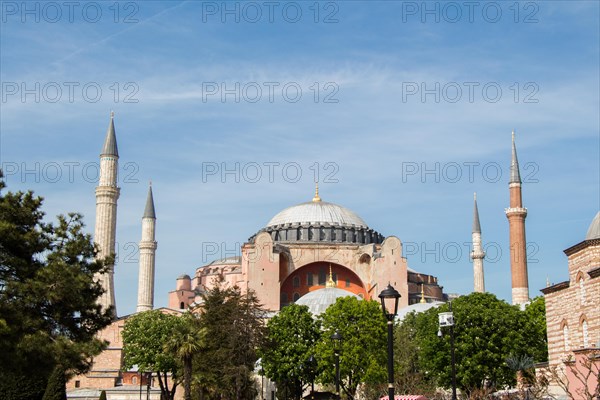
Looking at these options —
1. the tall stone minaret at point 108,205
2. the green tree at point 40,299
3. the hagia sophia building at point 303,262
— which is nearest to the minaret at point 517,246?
the hagia sophia building at point 303,262

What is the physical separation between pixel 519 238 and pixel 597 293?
33955mm

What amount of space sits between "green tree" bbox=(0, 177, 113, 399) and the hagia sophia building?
88.7 feet

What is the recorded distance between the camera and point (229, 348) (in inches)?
1495

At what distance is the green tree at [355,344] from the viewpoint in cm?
4047

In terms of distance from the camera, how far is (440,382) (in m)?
38.8

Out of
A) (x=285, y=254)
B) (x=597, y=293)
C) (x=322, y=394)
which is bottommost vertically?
(x=322, y=394)

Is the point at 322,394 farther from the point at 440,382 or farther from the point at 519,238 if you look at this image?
the point at 519,238

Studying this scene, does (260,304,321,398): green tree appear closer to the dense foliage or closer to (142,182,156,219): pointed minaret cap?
the dense foliage

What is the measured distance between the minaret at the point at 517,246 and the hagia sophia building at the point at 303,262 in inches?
2.9

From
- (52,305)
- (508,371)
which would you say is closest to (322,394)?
(508,371)

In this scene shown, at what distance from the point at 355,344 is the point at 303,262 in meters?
23.7

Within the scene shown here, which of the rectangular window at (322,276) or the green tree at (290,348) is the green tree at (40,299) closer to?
the green tree at (290,348)

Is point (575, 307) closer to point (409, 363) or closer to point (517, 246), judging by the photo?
point (409, 363)

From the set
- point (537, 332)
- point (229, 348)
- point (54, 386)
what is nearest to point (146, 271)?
point (229, 348)
